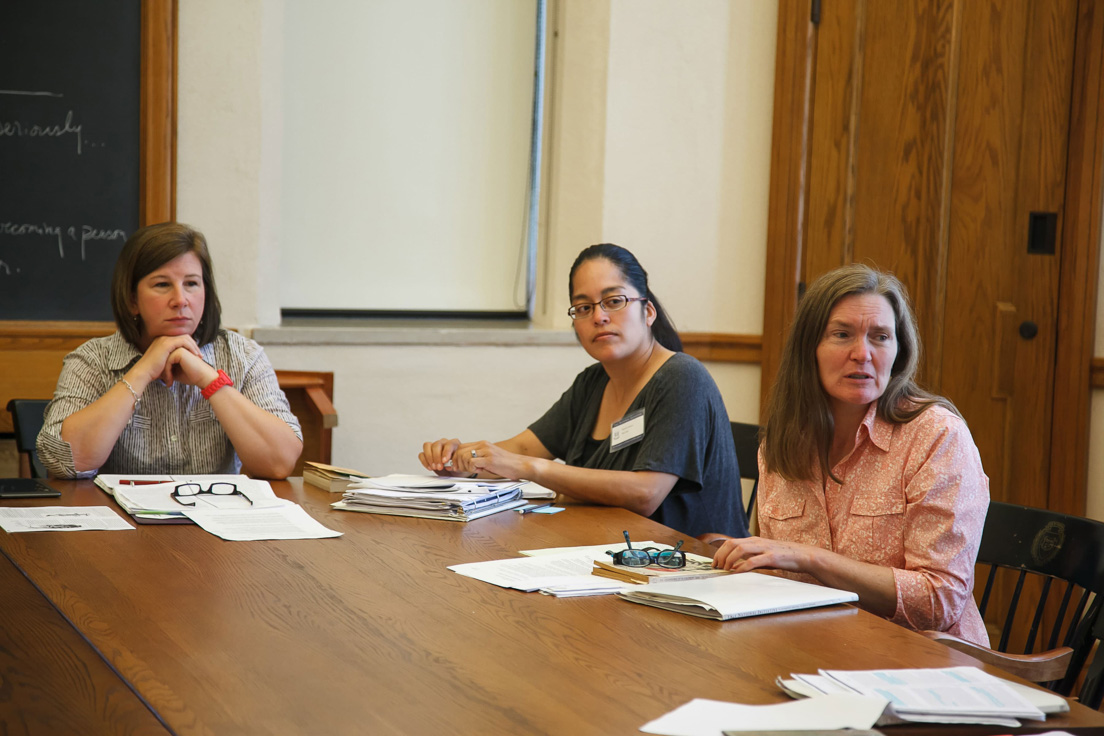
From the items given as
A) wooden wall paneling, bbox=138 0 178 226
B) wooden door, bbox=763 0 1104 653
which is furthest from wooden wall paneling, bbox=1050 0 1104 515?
wooden wall paneling, bbox=138 0 178 226

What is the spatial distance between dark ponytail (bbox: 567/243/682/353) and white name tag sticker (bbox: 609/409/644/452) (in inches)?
10.6

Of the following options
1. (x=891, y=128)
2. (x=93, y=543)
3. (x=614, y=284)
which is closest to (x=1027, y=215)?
(x=891, y=128)

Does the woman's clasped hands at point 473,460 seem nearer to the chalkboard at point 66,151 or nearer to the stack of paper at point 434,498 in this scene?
the stack of paper at point 434,498

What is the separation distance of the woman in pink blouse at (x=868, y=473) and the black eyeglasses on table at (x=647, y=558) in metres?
0.07

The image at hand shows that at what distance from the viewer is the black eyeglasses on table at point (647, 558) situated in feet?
5.86

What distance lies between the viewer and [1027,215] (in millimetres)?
3576

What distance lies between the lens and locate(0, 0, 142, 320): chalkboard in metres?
3.46

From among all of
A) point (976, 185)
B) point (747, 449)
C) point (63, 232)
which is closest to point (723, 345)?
point (976, 185)

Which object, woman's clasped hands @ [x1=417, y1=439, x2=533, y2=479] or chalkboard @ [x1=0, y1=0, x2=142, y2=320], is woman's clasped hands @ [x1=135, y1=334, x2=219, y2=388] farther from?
chalkboard @ [x1=0, y1=0, x2=142, y2=320]

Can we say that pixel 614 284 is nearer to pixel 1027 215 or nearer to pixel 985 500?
pixel 985 500

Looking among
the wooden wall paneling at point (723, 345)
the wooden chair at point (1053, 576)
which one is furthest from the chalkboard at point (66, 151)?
the wooden chair at point (1053, 576)

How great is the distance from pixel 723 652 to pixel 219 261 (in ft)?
9.05

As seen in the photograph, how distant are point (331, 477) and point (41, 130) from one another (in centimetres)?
180

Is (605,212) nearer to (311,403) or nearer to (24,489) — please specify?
(311,403)
